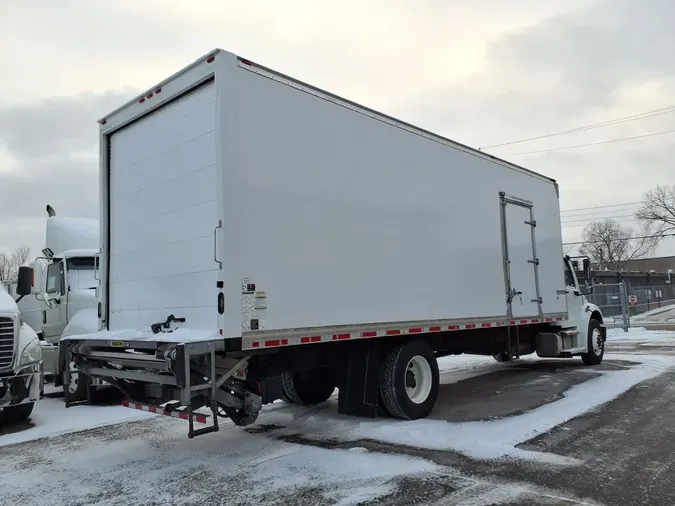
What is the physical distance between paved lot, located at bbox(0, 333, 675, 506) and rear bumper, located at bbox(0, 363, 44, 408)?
18.5 inches

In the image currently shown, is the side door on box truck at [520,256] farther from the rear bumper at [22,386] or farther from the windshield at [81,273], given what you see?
the windshield at [81,273]

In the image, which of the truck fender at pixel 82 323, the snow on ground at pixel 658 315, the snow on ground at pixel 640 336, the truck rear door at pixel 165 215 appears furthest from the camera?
the snow on ground at pixel 658 315

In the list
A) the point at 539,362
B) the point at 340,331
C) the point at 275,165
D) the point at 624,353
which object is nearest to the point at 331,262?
the point at 340,331

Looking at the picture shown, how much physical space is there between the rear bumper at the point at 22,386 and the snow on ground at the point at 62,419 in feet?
1.51

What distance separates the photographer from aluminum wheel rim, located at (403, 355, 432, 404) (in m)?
7.50

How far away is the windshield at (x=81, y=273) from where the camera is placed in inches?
433

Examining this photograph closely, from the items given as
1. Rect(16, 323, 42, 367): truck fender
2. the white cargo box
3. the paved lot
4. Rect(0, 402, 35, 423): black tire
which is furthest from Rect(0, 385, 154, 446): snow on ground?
the white cargo box

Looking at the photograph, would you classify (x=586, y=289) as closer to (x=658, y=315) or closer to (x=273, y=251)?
(x=273, y=251)

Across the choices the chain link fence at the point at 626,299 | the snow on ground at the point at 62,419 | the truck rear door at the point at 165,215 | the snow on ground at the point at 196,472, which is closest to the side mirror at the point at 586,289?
the chain link fence at the point at 626,299

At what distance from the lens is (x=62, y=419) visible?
8562 millimetres

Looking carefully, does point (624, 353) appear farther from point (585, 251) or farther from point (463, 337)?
point (585, 251)

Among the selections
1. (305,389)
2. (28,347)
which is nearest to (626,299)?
(305,389)

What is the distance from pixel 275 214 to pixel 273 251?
388mm

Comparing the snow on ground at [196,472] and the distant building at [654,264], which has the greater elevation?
the distant building at [654,264]
